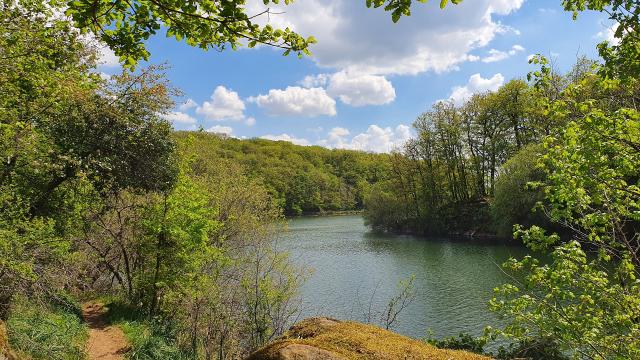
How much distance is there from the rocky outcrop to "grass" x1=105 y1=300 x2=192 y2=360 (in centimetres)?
900

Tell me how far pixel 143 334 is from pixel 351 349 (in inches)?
442

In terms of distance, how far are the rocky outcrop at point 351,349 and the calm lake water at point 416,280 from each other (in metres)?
5.02

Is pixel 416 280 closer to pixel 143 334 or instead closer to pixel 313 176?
pixel 143 334

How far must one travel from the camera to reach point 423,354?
12.5 feet

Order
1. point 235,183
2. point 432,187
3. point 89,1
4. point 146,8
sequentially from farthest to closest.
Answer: point 432,187 < point 235,183 < point 146,8 < point 89,1

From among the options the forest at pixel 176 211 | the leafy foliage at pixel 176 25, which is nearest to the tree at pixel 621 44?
the forest at pixel 176 211

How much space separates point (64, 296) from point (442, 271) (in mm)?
22796

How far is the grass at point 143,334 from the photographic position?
11.8 metres

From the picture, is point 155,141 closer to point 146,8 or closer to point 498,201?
point 146,8

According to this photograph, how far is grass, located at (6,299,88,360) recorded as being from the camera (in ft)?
29.5

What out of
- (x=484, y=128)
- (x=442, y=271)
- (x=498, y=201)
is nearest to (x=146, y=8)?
(x=442, y=271)

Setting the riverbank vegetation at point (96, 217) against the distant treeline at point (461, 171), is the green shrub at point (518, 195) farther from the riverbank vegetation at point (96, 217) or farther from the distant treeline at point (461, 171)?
the riverbank vegetation at point (96, 217)

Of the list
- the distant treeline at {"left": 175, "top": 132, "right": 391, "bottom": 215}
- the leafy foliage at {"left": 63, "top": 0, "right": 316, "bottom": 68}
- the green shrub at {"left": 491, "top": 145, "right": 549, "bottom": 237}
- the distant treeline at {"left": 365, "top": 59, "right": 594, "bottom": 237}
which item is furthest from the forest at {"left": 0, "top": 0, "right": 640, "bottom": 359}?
the distant treeline at {"left": 175, "top": 132, "right": 391, "bottom": 215}

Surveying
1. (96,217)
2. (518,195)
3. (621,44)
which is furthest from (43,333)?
(518,195)
